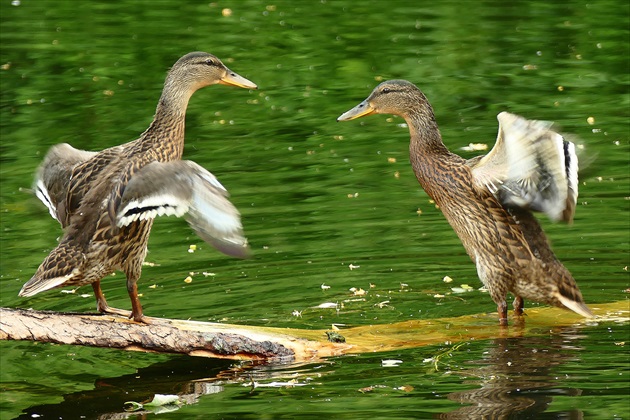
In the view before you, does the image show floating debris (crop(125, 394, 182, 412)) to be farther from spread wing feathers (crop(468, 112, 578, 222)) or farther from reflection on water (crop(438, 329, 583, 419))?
spread wing feathers (crop(468, 112, 578, 222))

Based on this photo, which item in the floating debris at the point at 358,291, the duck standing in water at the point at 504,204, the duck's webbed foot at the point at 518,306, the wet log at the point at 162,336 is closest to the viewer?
the wet log at the point at 162,336

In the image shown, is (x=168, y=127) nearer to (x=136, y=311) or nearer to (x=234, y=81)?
(x=234, y=81)

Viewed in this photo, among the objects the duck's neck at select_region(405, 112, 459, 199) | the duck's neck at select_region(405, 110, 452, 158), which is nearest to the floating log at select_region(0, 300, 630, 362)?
the duck's neck at select_region(405, 112, 459, 199)

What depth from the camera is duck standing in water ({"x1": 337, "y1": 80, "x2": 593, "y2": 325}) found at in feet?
28.1

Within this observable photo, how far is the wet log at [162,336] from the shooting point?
25.8 ft

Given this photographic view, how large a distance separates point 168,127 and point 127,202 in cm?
96

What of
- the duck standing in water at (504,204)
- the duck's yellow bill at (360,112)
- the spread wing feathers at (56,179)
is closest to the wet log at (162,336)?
the spread wing feathers at (56,179)

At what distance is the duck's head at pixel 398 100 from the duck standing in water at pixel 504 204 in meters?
0.01

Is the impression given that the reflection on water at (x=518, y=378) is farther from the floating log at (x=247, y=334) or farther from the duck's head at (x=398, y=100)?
the duck's head at (x=398, y=100)

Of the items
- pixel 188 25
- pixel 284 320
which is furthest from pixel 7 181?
pixel 188 25

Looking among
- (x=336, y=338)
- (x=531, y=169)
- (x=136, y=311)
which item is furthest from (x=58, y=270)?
(x=531, y=169)

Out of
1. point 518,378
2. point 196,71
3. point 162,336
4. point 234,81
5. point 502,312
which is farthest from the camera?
point 234,81

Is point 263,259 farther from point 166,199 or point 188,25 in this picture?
point 188,25

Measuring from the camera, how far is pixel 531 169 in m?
8.55
